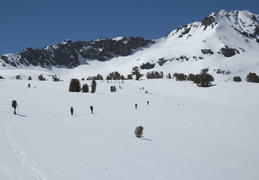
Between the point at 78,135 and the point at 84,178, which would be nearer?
the point at 84,178

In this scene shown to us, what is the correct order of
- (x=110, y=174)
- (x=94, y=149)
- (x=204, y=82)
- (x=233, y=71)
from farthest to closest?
(x=233, y=71)
(x=204, y=82)
(x=94, y=149)
(x=110, y=174)

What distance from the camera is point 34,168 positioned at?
827 centimetres

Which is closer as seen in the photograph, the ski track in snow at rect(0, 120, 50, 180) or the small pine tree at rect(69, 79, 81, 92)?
the ski track in snow at rect(0, 120, 50, 180)

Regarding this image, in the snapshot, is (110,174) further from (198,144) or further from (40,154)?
(198,144)

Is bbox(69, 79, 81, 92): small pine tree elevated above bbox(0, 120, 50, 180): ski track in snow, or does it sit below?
above

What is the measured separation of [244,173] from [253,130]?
13.1 m

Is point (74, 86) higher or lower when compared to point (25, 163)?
higher

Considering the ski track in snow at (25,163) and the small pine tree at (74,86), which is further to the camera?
the small pine tree at (74,86)

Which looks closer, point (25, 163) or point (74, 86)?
point (25, 163)

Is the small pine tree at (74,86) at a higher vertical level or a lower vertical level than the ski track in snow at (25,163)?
higher

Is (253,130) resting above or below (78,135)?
below

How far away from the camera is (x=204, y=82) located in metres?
67.7

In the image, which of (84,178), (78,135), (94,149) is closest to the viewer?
(84,178)

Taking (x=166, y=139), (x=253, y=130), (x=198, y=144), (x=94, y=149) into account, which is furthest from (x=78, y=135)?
(x=253, y=130)
